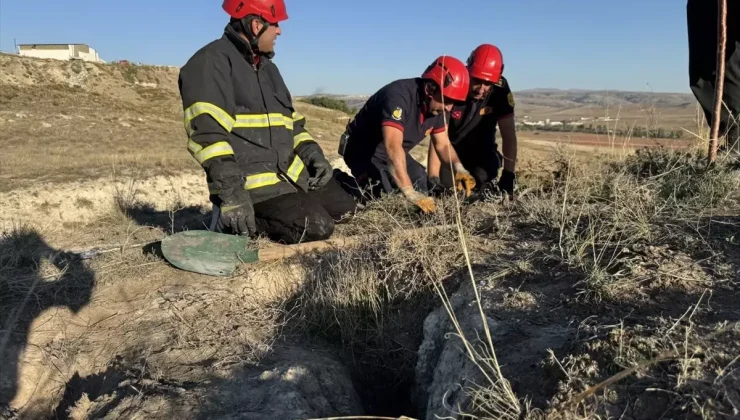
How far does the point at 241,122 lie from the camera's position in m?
3.89

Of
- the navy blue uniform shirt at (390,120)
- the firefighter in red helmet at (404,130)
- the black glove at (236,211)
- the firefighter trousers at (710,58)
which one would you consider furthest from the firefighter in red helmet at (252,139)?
the firefighter trousers at (710,58)

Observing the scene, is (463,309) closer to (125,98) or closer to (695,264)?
(695,264)

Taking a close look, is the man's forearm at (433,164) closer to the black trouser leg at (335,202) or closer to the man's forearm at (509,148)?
the man's forearm at (509,148)

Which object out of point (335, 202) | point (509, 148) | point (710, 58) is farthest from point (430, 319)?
point (710, 58)

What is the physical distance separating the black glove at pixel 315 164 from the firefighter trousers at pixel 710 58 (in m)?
2.84

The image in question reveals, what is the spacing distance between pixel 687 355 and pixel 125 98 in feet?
71.3

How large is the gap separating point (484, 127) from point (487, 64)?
89 cm

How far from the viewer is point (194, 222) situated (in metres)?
5.64

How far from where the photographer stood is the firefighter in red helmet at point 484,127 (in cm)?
448

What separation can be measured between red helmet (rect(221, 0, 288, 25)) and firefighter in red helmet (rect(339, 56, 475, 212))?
1.08 meters

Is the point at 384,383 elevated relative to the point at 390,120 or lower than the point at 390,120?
lower

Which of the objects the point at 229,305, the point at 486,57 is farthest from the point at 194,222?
the point at 486,57

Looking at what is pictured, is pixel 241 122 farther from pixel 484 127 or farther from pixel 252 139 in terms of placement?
pixel 484 127

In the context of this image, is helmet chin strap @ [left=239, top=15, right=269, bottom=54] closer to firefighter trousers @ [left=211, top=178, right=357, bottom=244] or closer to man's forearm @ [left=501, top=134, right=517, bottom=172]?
firefighter trousers @ [left=211, top=178, right=357, bottom=244]
